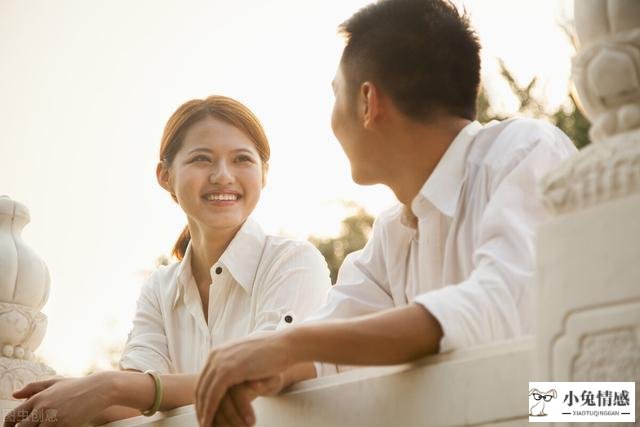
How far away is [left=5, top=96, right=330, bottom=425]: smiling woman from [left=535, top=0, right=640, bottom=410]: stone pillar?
245cm

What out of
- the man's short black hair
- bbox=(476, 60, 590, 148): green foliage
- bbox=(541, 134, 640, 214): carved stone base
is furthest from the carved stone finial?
bbox=(476, 60, 590, 148): green foliage

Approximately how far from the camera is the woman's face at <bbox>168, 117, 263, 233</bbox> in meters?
4.84

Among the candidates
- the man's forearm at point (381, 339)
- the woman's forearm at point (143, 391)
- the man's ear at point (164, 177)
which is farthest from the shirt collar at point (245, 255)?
the man's forearm at point (381, 339)

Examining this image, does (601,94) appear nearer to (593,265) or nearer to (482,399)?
(593,265)

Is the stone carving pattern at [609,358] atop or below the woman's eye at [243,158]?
below

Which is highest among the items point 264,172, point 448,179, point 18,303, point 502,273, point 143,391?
point 264,172

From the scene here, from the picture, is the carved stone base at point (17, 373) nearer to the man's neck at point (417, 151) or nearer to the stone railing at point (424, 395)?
the stone railing at point (424, 395)

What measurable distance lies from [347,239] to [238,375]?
19.5 m

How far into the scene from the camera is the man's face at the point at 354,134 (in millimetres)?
3264

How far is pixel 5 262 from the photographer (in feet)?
16.9

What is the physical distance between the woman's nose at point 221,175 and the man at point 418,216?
1.34m

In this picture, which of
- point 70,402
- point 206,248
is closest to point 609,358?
point 70,402

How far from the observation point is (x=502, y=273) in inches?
104

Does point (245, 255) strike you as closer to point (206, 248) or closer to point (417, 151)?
point (206, 248)
